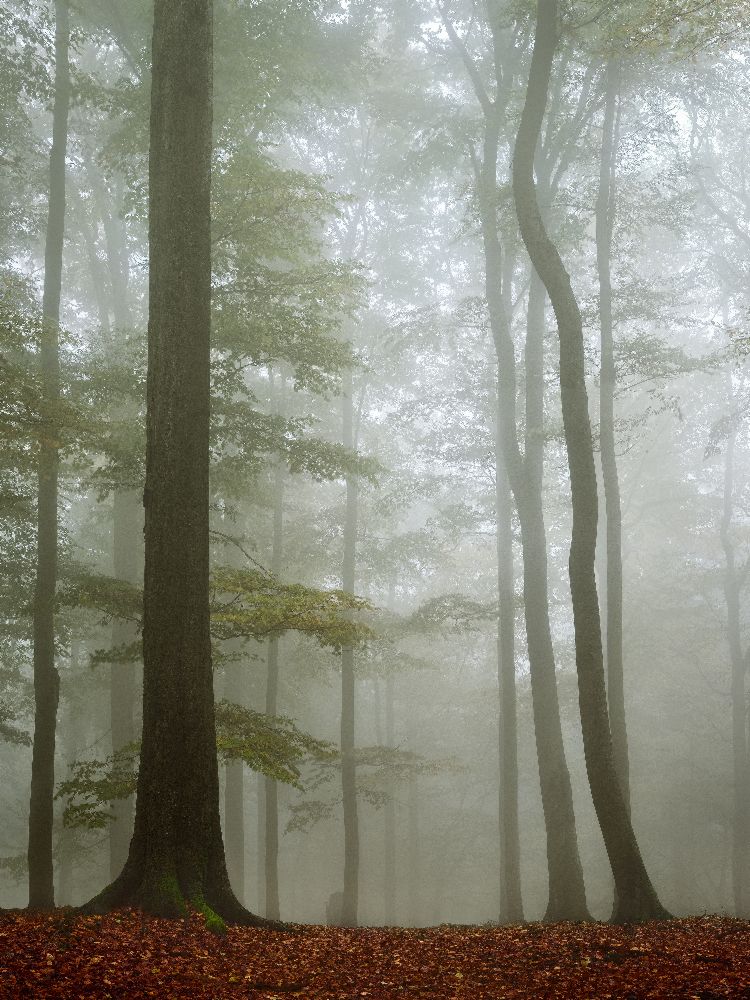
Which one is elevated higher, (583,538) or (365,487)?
(365,487)

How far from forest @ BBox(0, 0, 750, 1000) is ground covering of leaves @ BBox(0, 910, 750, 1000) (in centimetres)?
4

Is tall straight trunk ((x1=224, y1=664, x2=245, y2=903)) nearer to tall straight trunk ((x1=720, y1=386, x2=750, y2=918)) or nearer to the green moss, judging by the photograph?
tall straight trunk ((x1=720, y1=386, x2=750, y2=918))

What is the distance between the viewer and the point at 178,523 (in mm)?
5773

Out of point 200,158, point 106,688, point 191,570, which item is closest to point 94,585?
point 191,570

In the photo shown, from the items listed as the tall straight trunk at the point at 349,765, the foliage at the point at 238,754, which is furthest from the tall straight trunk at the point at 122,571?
the tall straight trunk at the point at 349,765

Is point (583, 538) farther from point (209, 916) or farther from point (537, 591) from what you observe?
point (209, 916)

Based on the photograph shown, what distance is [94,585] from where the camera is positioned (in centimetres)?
898

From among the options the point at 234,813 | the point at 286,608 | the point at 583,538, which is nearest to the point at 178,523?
the point at 286,608

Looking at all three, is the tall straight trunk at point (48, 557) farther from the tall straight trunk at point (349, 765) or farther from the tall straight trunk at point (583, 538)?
the tall straight trunk at point (349, 765)

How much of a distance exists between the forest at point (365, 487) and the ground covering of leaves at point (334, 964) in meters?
0.04

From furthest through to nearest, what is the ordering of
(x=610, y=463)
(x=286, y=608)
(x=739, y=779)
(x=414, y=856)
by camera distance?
(x=414, y=856)
(x=739, y=779)
(x=610, y=463)
(x=286, y=608)

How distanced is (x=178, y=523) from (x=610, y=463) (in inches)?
312

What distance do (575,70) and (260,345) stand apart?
886 centimetres

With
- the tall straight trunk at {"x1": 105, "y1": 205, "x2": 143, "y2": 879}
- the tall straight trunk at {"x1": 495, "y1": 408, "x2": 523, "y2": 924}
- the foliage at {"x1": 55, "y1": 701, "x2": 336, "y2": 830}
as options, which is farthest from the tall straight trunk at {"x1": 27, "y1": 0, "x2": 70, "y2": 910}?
the tall straight trunk at {"x1": 495, "y1": 408, "x2": 523, "y2": 924}
